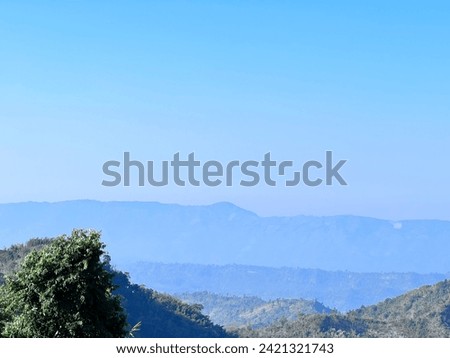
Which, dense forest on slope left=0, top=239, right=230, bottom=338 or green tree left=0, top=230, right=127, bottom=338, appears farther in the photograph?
dense forest on slope left=0, top=239, right=230, bottom=338

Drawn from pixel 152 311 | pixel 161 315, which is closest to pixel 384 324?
pixel 161 315

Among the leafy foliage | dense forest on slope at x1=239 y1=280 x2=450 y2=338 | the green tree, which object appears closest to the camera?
the green tree

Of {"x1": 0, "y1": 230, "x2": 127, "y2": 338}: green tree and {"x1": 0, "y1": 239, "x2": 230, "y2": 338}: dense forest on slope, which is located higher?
{"x1": 0, "y1": 230, "x2": 127, "y2": 338}: green tree

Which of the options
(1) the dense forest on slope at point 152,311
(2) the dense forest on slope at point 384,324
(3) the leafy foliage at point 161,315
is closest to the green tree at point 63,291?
(3) the leafy foliage at point 161,315

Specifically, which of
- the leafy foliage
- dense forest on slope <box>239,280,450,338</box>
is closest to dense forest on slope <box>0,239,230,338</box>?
the leafy foliage

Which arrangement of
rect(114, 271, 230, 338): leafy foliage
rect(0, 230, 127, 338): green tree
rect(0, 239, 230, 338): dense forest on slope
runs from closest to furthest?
rect(0, 230, 127, 338): green tree
rect(0, 239, 230, 338): dense forest on slope
rect(114, 271, 230, 338): leafy foliage

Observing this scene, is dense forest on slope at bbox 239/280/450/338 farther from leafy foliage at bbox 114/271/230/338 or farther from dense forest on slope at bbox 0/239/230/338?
dense forest on slope at bbox 0/239/230/338
